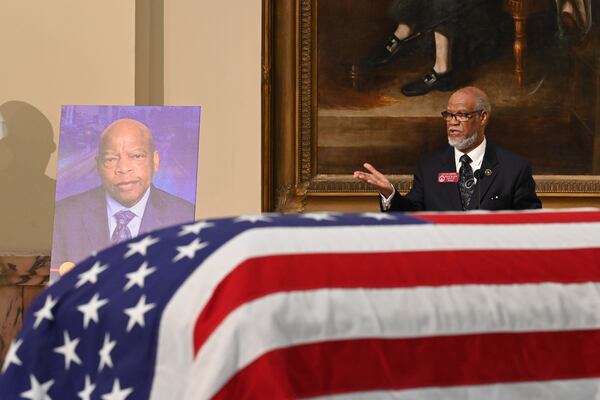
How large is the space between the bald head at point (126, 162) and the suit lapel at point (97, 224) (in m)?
0.09

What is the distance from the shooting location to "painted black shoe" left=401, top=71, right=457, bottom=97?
7.15 meters

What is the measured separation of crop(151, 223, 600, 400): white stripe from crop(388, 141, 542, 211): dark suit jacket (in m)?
2.46

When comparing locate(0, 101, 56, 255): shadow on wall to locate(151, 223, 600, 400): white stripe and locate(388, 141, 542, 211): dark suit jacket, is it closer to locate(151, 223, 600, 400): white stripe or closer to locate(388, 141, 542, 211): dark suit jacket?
locate(388, 141, 542, 211): dark suit jacket

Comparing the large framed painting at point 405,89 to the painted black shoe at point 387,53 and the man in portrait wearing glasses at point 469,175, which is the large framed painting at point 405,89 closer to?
→ the painted black shoe at point 387,53

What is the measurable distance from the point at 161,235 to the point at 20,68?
4.26 meters

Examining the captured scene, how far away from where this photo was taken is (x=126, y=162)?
5.65 metres

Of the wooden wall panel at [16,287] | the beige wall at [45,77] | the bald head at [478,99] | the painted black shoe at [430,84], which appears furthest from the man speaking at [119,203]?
the painted black shoe at [430,84]

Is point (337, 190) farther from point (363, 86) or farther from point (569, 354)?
point (569, 354)

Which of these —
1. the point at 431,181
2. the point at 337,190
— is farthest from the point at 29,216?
the point at 431,181

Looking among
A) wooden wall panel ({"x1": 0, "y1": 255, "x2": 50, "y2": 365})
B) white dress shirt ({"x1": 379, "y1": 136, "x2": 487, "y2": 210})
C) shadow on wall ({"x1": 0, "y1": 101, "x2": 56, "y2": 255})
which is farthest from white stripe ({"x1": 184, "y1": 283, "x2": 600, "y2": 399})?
shadow on wall ({"x1": 0, "y1": 101, "x2": 56, "y2": 255})

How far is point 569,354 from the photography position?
2.66 m

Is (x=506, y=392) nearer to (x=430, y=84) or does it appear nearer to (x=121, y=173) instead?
(x=121, y=173)

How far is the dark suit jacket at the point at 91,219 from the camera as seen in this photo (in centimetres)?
554

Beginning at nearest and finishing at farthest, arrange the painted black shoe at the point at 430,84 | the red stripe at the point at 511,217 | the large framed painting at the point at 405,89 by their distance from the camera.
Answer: the red stripe at the point at 511,217 < the large framed painting at the point at 405,89 < the painted black shoe at the point at 430,84
